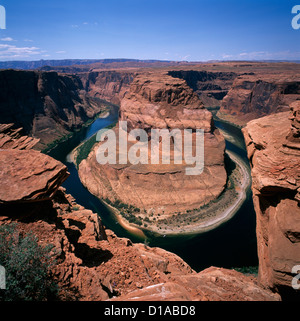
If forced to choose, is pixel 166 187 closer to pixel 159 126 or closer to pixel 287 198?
pixel 159 126

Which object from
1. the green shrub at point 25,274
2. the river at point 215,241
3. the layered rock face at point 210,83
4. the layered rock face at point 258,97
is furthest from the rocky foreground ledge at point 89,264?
the layered rock face at point 210,83

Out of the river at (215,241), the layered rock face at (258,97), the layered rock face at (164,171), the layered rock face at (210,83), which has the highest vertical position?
the layered rock face at (210,83)

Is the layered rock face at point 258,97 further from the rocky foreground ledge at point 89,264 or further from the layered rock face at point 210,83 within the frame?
the rocky foreground ledge at point 89,264

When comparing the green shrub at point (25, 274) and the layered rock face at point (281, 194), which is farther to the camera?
the layered rock face at point (281, 194)

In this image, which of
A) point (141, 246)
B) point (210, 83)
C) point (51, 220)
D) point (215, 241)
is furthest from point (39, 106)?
point (210, 83)

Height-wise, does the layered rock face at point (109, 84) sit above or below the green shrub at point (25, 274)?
above

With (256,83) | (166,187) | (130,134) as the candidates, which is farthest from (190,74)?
(166,187)

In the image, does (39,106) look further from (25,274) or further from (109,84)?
(109,84)

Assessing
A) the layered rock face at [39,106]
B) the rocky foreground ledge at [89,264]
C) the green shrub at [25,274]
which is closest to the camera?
the green shrub at [25,274]
